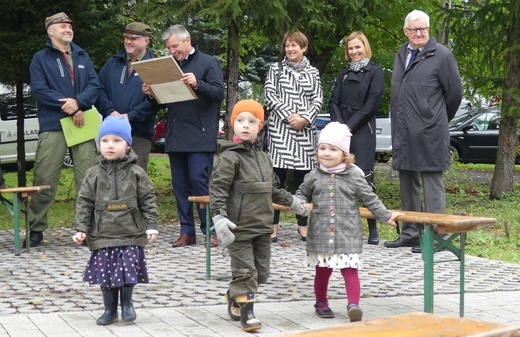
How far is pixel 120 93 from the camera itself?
10.7 meters

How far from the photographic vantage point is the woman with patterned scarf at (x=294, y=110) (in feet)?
33.5

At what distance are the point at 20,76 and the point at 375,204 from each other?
9000 mm

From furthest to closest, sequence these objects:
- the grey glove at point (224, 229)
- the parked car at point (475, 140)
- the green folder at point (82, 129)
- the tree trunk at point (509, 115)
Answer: the parked car at point (475, 140) < the tree trunk at point (509, 115) < the green folder at point (82, 129) < the grey glove at point (224, 229)

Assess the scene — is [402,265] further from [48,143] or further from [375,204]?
[48,143]

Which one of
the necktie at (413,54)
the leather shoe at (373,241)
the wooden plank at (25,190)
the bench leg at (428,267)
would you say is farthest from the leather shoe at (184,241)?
the bench leg at (428,267)

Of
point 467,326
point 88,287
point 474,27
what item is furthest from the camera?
point 474,27

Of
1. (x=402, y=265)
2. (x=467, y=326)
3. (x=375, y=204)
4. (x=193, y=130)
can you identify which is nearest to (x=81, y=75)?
(x=193, y=130)

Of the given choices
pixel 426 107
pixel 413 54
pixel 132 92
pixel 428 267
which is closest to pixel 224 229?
pixel 428 267

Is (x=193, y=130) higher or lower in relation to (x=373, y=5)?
lower

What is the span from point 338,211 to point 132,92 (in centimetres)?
449

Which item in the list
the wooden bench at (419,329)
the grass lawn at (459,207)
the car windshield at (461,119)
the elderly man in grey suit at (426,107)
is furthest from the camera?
the car windshield at (461,119)

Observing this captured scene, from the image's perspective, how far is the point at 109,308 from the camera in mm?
6562

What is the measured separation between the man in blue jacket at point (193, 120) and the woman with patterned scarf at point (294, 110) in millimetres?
593

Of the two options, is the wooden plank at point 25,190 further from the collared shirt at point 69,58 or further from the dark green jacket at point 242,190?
the dark green jacket at point 242,190
